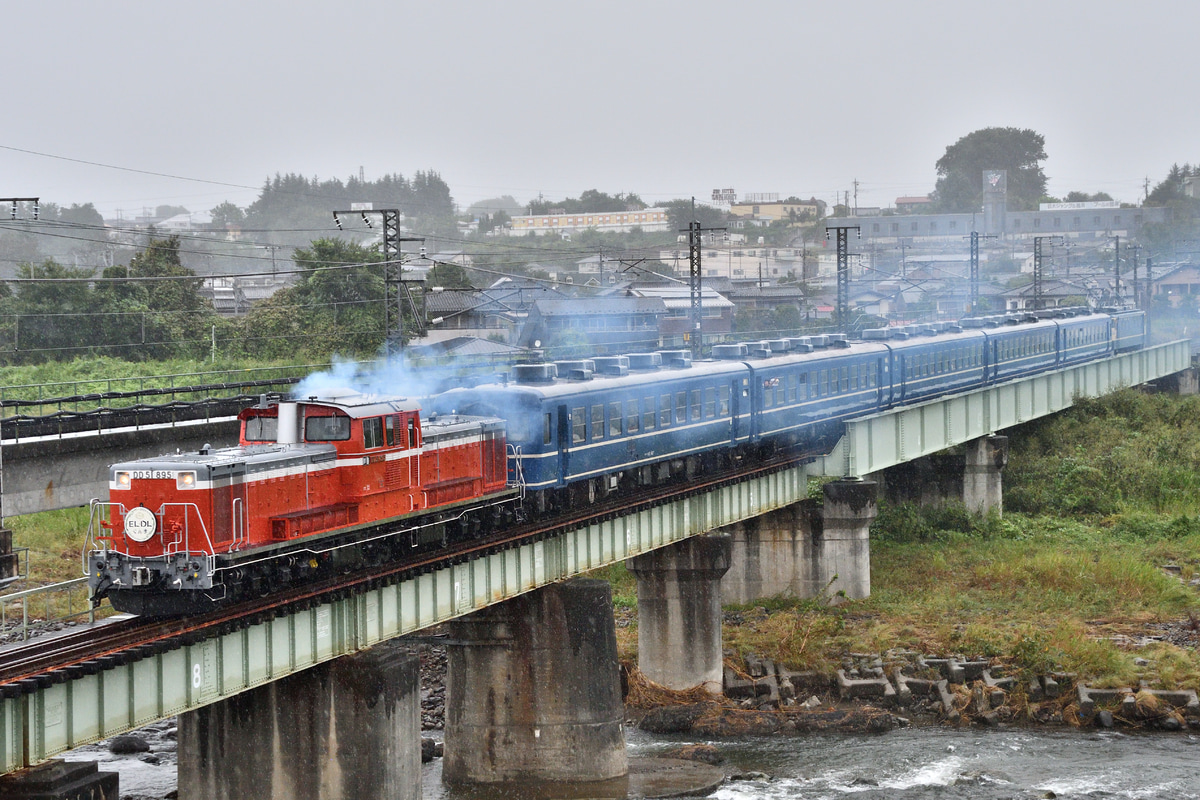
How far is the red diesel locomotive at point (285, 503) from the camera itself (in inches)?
862

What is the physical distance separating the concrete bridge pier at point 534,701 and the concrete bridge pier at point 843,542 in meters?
17.7

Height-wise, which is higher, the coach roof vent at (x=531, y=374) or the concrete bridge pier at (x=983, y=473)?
the coach roof vent at (x=531, y=374)

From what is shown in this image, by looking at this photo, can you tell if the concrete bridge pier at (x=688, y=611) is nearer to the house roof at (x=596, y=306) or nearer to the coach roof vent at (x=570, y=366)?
the coach roof vent at (x=570, y=366)

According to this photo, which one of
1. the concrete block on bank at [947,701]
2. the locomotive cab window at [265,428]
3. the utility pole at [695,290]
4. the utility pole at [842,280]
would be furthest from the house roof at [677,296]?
the locomotive cab window at [265,428]

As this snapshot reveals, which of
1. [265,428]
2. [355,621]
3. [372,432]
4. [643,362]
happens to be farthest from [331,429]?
[643,362]

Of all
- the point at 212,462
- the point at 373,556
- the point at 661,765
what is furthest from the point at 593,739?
the point at 212,462

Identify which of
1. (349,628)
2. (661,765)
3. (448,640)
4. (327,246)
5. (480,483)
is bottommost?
(661,765)

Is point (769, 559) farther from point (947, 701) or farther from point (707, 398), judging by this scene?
point (707, 398)

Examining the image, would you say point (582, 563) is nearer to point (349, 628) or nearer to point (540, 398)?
point (540, 398)

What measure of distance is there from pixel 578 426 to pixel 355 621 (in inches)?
403

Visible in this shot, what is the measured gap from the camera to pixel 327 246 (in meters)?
86.6

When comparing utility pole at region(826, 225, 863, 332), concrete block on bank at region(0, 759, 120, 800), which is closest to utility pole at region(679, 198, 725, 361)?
utility pole at region(826, 225, 863, 332)

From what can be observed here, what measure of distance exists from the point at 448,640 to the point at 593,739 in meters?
4.36

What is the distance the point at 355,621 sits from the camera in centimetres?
2486
